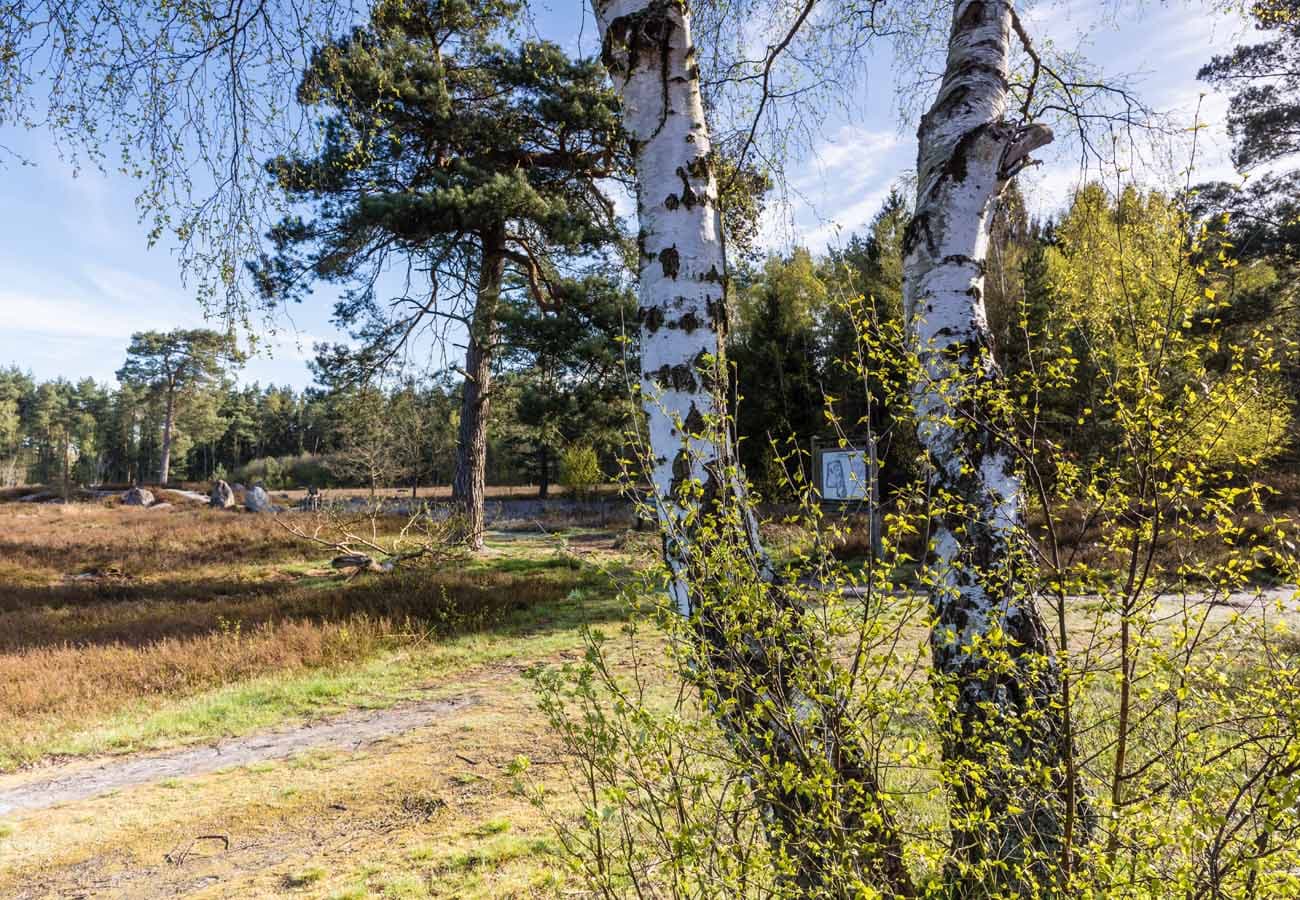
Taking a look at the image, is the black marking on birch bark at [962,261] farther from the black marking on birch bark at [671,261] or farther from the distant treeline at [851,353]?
the black marking on birch bark at [671,261]

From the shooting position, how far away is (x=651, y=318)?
220 centimetres

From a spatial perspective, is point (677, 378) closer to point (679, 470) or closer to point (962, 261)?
point (679, 470)

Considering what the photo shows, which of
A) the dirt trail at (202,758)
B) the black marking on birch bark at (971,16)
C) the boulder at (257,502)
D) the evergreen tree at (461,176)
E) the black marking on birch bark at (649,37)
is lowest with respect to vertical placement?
the dirt trail at (202,758)

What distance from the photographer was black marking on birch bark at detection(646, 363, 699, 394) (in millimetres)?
2088

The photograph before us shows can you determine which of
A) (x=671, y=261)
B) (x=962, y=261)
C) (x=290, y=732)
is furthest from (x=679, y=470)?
(x=290, y=732)

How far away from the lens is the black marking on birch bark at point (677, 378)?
2.09m

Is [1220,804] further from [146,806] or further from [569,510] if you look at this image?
[569,510]

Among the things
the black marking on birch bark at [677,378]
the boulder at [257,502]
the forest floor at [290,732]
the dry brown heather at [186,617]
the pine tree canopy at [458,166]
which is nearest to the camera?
the black marking on birch bark at [677,378]

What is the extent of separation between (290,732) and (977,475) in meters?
5.70

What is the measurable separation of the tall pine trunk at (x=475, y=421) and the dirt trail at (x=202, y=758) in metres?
6.97

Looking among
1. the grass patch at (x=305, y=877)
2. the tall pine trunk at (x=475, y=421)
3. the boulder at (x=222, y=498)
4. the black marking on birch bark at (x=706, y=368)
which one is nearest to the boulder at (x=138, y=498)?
the boulder at (x=222, y=498)

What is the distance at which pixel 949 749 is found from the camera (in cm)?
187

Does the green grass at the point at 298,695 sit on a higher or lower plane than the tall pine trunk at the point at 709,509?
lower

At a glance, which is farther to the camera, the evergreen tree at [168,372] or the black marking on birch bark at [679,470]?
the evergreen tree at [168,372]
